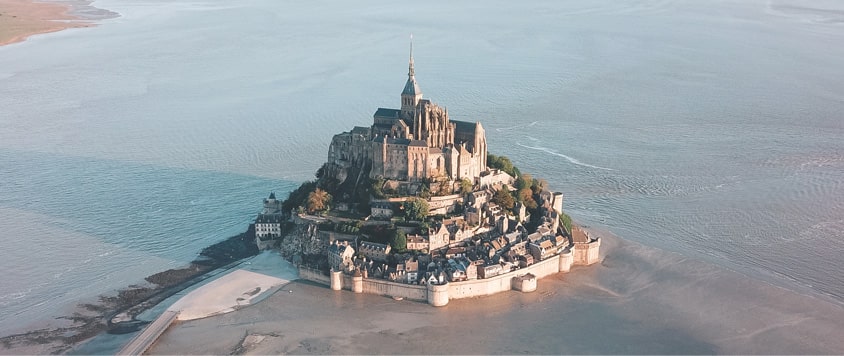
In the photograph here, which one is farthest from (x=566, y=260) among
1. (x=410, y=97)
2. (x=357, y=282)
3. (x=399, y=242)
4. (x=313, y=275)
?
(x=313, y=275)

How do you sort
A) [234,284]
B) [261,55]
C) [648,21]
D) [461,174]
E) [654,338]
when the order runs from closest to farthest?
[654,338]
[234,284]
[461,174]
[261,55]
[648,21]

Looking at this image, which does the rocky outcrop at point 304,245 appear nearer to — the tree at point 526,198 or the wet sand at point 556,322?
the wet sand at point 556,322

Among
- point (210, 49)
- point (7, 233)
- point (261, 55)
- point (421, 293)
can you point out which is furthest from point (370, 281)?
point (210, 49)

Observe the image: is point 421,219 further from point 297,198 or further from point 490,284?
point 297,198

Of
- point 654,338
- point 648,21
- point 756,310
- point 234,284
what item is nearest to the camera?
point 654,338

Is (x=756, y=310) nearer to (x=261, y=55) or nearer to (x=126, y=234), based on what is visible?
(x=126, y=234)

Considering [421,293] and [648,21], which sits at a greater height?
[648,21]

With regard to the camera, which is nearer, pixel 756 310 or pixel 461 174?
pixel 756 310

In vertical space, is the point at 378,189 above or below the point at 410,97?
below

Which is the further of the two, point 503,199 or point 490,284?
point 503,199
